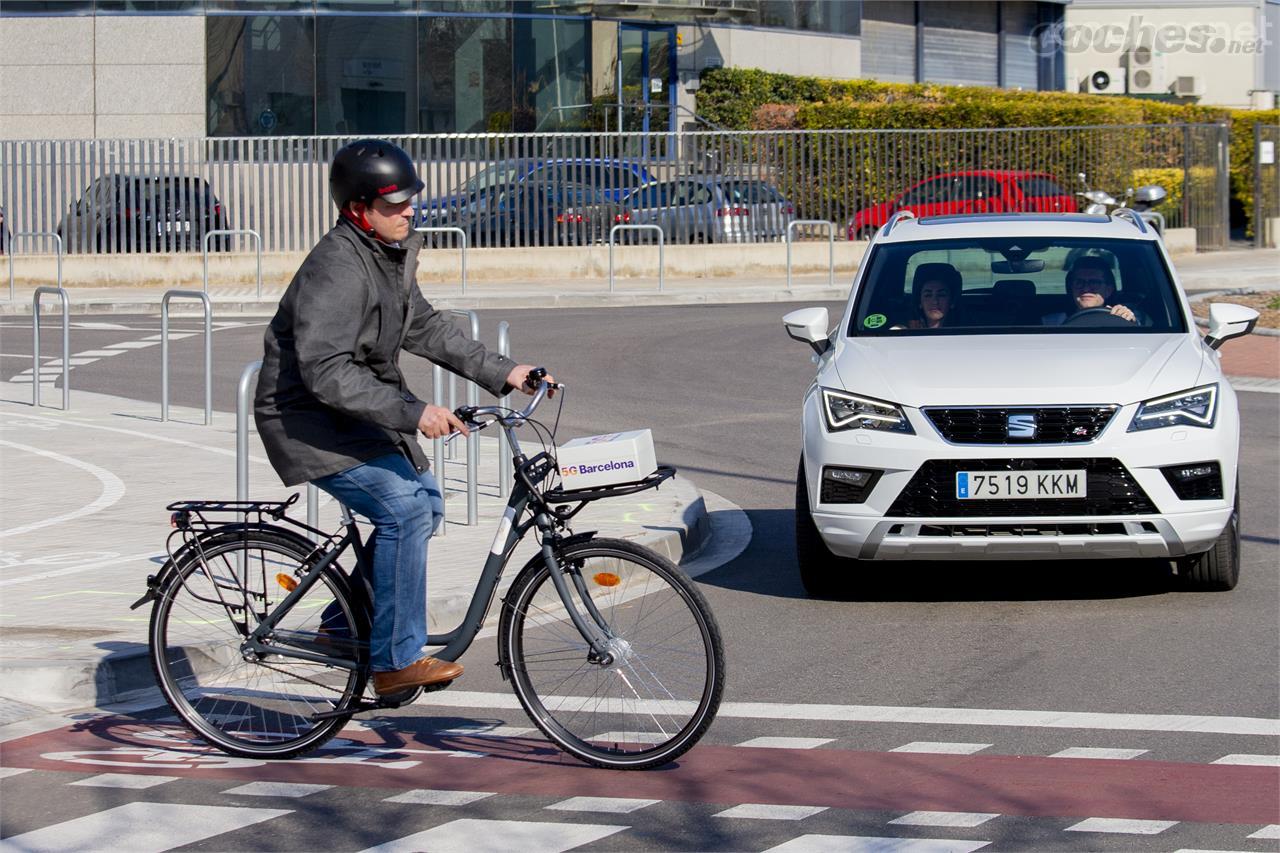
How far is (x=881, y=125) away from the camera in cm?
3512

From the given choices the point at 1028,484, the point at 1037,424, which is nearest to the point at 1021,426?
the point at 1037,424

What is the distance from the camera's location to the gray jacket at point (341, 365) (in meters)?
5.63

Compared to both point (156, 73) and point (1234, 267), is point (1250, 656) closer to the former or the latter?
point (1234, 267)

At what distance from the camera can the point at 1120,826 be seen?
529 centimetres

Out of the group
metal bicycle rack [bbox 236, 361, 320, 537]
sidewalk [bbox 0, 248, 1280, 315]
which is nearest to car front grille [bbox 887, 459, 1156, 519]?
metal bicycle rack [bbox 236, 361, 320, 537]

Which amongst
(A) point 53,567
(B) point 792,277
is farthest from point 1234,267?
(A) point 53,567

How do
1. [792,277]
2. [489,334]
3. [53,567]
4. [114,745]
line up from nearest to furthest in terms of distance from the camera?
[114,745] < [53,567] < [489,334] < [792,277]

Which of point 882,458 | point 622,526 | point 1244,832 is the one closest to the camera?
point 1244,832

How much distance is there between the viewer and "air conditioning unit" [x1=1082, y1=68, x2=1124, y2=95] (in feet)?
191

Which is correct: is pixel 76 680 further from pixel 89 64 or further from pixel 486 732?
pixel 89 64

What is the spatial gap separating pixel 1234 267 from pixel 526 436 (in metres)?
19.9

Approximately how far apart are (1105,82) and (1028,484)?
53.1m

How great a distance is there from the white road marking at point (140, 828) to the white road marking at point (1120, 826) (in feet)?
A: 7.43

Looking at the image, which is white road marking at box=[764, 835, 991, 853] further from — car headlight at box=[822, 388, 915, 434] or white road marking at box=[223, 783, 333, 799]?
car headlight at box=[822, 388, 915, 434]
